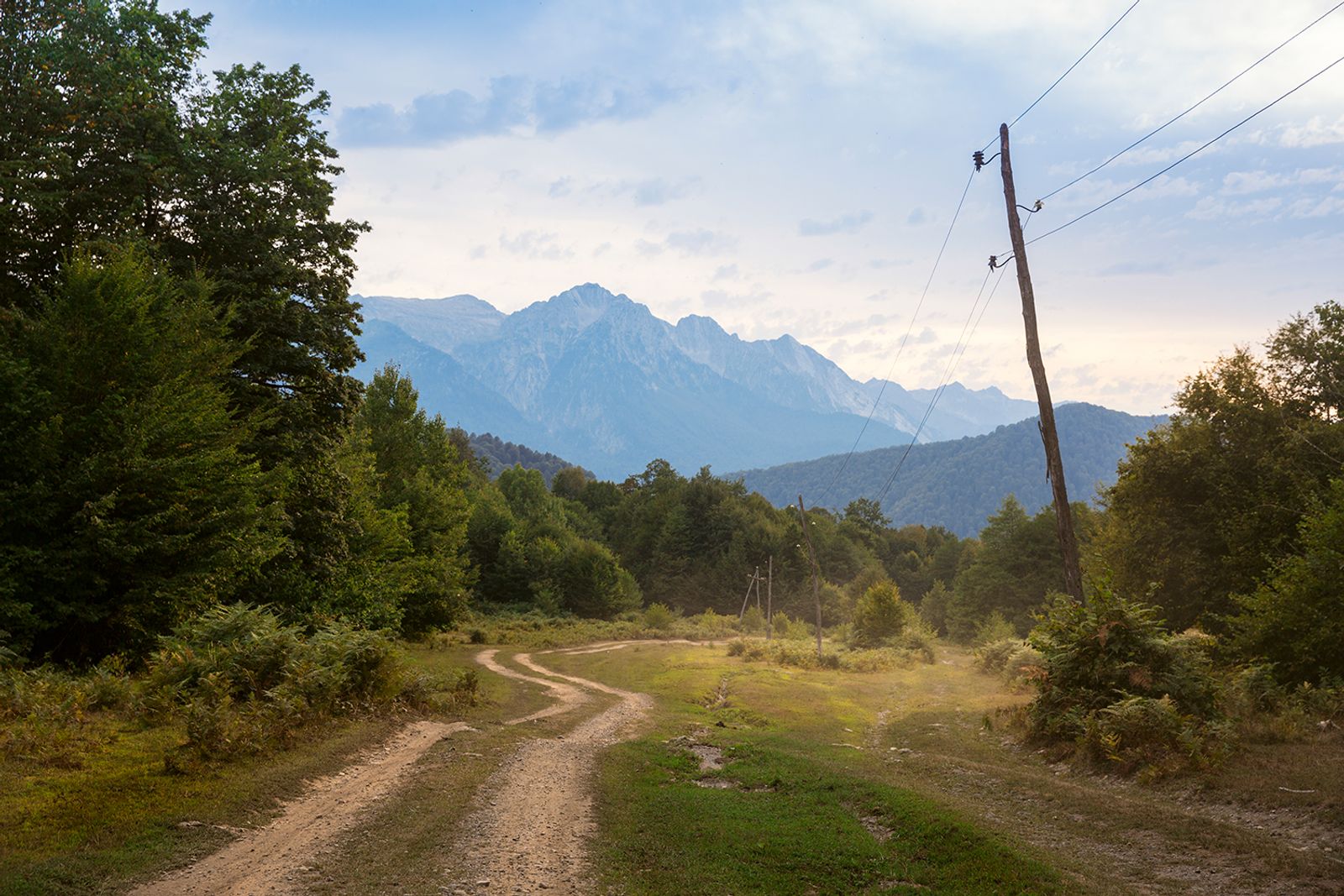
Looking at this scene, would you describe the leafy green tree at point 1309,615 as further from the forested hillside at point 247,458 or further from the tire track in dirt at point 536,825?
the tire track in dirt at point 536,825

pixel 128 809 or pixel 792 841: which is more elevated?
pixel 128 809

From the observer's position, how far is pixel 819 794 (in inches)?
560

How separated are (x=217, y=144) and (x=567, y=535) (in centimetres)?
7090

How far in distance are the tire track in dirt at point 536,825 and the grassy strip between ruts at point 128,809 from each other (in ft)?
9.57

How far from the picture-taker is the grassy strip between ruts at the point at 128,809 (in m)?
7.77

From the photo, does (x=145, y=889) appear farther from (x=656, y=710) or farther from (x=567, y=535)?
(x=567, y=535)

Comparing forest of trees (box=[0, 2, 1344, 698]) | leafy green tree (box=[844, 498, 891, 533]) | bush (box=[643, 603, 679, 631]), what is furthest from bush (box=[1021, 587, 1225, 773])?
leafy green tree (box=[844, 498, 891, 533])

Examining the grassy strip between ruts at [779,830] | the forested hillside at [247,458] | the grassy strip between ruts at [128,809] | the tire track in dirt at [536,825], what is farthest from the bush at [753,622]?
the grassy strip between ruts at [128,809]

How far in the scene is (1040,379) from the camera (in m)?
20.1

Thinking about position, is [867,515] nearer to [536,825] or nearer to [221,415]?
[221,415]

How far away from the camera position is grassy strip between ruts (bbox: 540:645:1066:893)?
9367mm

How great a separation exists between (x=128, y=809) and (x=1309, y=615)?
2531cm

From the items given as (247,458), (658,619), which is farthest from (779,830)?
(658,619)

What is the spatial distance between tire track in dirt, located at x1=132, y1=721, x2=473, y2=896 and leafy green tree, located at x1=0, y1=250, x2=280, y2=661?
6886 millimetres
